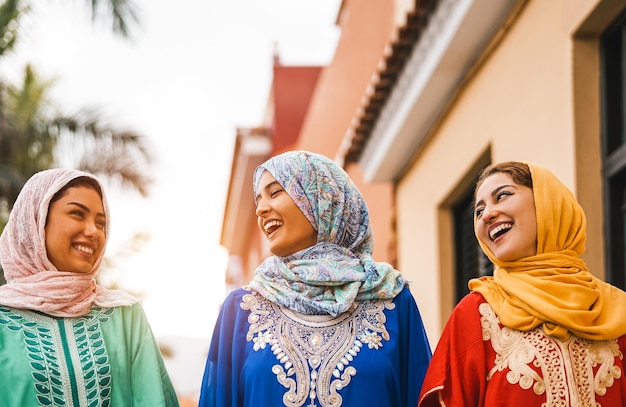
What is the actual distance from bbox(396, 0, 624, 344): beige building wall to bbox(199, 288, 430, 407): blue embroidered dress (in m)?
1.83

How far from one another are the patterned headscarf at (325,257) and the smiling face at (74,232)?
715 millimetres

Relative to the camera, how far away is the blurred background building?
7.38m

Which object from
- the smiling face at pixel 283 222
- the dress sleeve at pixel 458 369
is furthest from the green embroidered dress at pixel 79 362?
the dress sleeve at pixel 458 369

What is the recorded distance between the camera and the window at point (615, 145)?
720cm

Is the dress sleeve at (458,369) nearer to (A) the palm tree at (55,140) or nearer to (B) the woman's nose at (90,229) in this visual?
(B) the woman's nose at (90,229)

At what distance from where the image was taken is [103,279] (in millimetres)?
17578

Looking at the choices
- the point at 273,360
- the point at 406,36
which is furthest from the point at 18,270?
the point at 406,36

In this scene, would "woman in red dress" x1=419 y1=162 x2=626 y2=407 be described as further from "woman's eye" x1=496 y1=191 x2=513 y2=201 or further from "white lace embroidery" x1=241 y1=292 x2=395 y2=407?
"white lace embroidery" x1=241 y1=292 x2=395 y2=407

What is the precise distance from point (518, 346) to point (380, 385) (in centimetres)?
60

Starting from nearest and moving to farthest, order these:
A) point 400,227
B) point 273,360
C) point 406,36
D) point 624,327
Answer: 1. point 624,327
2. point 273,360
3. point 406,36
4. point 400,227

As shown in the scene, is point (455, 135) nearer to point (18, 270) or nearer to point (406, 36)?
point (406, 36)

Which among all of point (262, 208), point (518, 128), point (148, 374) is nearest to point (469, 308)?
point (262, 208)

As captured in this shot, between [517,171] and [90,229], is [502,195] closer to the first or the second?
[517,171]

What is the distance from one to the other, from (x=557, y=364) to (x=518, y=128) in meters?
3.38
